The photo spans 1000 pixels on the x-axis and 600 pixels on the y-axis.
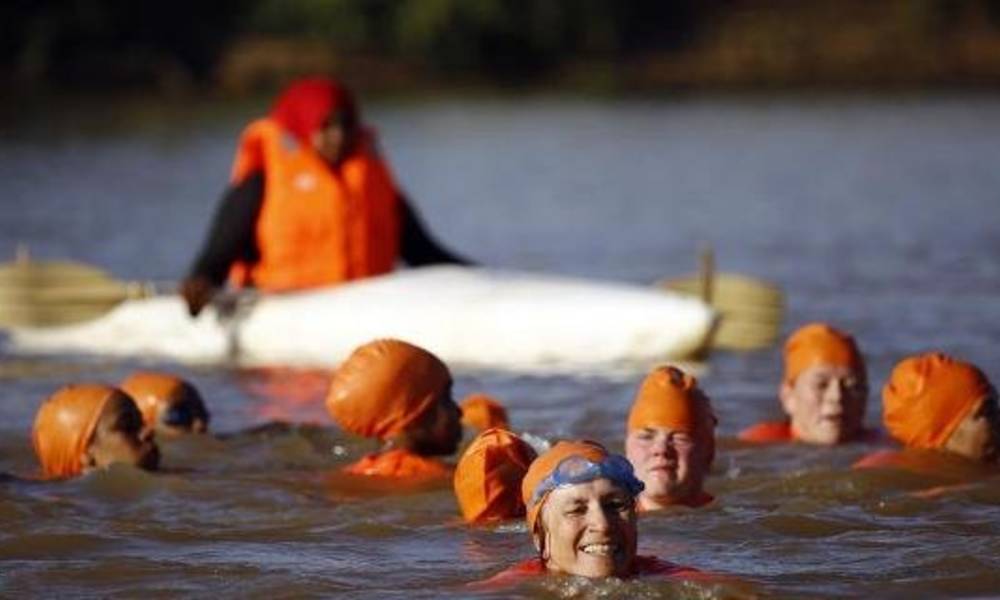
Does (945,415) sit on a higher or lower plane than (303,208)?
lower

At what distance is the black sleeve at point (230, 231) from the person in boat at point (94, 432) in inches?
189

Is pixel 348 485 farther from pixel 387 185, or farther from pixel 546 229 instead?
pixel 546 229

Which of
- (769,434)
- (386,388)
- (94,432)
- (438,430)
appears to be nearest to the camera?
(386,388)

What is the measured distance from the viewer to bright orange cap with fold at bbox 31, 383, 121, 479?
1147 cm

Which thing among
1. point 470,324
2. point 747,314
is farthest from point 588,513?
point 747,314

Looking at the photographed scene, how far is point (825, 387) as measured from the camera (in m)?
12.3

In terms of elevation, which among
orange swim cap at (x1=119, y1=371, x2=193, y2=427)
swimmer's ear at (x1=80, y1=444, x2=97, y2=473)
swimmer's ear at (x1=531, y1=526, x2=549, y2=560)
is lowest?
swimmer's ear at (x1=531, y1=526, x2=549, y2=560)

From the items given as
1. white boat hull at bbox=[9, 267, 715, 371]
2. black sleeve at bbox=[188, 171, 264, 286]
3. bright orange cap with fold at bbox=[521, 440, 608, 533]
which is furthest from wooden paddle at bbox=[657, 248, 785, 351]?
bright orange cap with fold at bbox=[521, 440, 608, 533]

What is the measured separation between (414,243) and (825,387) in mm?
5087

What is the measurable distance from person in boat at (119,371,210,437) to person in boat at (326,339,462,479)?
4.26 feet

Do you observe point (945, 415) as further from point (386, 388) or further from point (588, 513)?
point (588, 513)

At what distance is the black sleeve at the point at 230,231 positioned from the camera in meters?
16.5

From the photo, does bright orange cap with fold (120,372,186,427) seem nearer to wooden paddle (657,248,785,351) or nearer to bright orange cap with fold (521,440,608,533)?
bright orange cap with fold (521,440,608,533)

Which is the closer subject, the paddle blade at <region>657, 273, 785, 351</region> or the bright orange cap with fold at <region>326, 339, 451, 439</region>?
the bright orange cap with fold at <region>326, 339, 451, 439</region>
